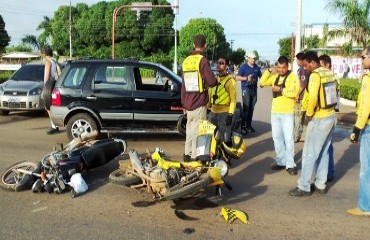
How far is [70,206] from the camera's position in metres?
5.59

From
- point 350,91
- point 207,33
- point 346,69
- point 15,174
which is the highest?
point 207,33

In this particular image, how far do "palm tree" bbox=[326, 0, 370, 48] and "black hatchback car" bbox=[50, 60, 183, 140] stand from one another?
14.0 m

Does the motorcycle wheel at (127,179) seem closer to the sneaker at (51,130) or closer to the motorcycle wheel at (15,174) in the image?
the motorcycle wheel at (15,174)

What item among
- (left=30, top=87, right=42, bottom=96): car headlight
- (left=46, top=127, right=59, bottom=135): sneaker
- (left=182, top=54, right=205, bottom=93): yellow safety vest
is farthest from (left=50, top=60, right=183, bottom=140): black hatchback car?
(left=30, top=87, right=42, bottom=96): car headlight

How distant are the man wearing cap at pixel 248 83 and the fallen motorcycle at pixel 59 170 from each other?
499cm

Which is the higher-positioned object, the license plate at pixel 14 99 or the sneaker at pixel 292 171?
the license plate at pixel 14 99

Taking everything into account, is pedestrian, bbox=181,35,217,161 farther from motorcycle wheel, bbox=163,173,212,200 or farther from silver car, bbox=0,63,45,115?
silver car, bbox=0,63,45,115

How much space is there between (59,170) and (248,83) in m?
6.09

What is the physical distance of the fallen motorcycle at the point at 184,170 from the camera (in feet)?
17.3

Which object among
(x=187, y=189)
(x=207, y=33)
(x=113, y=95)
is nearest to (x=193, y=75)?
(x=187, y=189)

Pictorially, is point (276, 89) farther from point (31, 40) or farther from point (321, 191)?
point (31, 40)

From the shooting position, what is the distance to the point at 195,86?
252 inches

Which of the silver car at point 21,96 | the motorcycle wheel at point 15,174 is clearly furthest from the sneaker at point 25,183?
the silver car at point 21,96

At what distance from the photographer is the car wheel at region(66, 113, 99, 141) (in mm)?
9250
